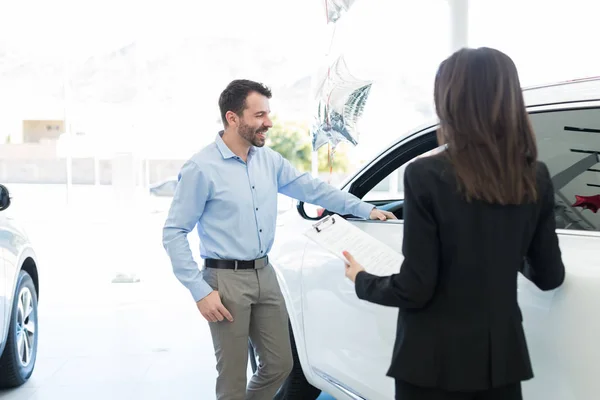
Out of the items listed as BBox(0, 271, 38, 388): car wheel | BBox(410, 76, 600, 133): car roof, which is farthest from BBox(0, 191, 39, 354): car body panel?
BBox(410, 76, 600, 133): car roof

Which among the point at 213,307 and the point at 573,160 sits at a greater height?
the point at 573,160

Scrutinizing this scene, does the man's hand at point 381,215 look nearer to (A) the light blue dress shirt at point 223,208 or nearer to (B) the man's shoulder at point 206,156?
(A) the light blue dress shirt at point 223,208

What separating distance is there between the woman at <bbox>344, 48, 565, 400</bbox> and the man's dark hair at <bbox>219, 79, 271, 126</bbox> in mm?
1286

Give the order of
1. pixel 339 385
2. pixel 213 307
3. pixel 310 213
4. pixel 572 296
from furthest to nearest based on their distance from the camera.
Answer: pixel 310 213 < pixel 339 385 < pixel 213 307 < pixel 572 296

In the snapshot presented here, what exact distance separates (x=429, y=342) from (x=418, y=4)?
757 cm

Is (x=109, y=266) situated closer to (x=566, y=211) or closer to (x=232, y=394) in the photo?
(x=232, y=394)

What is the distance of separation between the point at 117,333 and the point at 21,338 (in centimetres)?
132

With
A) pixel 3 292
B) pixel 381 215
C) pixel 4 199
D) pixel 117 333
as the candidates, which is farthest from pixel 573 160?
pixel 117 333

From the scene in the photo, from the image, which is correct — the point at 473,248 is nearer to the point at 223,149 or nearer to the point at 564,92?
the point at 564,92

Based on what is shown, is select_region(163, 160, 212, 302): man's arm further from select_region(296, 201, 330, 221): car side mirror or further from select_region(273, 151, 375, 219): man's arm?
select_region(296, 201, 330, 221): car side mirror

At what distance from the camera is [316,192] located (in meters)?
3.20

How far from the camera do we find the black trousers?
187 centimetres

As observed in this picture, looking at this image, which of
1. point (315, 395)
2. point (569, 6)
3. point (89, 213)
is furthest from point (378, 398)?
point (89, 213)

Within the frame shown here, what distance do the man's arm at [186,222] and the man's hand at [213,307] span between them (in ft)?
0.06
